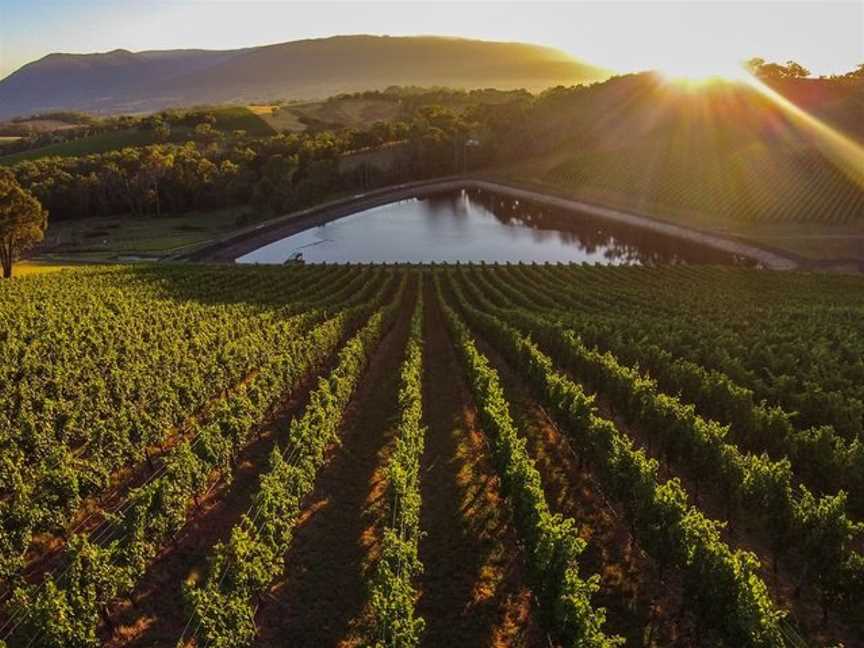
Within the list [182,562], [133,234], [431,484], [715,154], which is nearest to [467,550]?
[431,484]

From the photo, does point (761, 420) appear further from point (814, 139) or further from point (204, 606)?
point (814, 139)

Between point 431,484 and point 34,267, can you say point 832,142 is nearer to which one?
point 431,484

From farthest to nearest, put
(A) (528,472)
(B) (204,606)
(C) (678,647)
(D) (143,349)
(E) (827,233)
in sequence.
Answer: (E) (827,233) → (D) (143,349) → (A) (528,472) → (C) (678,647) → (B) (204,606)

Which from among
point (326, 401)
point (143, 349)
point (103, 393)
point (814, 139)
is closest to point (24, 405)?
point (103, 393)

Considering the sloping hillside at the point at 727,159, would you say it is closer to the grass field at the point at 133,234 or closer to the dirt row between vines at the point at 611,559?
the grass field at the point at 133,234

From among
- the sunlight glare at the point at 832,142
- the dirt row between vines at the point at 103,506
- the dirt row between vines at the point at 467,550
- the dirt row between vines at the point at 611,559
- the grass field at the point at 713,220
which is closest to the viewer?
the dirt row between vines at the point at 611,559

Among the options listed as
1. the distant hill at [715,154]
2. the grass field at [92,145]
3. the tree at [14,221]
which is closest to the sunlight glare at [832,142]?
the distant hill at [715,154]

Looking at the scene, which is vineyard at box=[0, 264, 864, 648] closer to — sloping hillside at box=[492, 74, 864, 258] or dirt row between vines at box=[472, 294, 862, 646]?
dirt row between vines at box=[472, 294, 862, 646]
